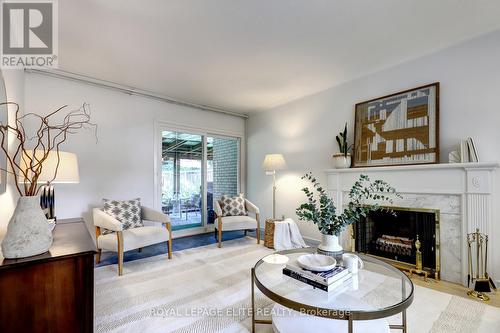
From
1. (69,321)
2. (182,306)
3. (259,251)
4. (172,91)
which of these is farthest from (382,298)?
(172,91)

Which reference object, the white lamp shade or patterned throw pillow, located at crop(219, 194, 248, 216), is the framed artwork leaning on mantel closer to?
patterned throw pillow, located at crop(219, 194, 248, 216)

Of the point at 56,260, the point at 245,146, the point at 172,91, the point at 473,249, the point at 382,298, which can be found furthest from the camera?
the point at 245,146

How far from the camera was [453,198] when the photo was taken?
242 cm

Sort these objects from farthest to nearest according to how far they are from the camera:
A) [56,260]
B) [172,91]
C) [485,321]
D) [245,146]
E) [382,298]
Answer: [245,146], [172,91], [485,321], [382,298], [56,260]

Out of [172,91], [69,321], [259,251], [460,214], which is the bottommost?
[259,251]

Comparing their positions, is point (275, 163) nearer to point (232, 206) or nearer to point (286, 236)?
point (232, 206)

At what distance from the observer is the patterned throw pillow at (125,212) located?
3018mm

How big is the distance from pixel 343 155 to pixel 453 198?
1245 millimetres

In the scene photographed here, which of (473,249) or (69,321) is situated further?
(473,249)

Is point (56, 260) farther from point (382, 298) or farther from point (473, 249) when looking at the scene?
point (473, 249)

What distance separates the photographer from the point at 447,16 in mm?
2074

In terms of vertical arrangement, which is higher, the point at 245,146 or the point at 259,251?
the point at 245,146

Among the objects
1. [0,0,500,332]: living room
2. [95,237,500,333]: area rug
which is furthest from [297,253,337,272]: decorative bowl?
[95,237,500,333]: area rug

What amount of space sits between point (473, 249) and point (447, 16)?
2.15 m
